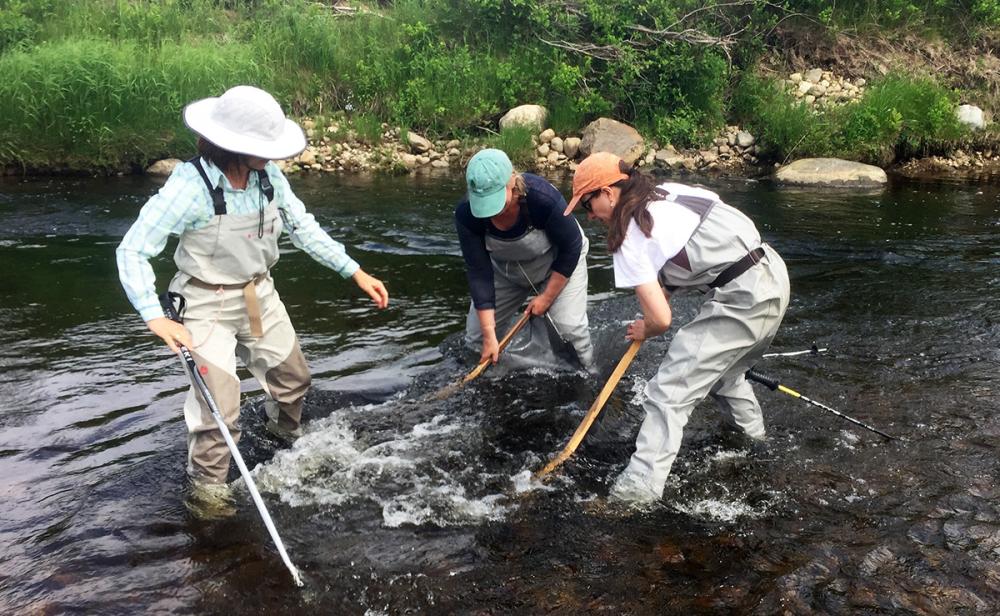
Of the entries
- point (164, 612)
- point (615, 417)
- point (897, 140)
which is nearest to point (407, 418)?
point (615, 417)

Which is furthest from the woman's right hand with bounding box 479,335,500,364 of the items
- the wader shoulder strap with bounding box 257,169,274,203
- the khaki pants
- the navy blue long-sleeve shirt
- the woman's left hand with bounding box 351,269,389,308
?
the wader shoulder strap with bounding box 257,169,274,203

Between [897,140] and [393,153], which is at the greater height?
[897,140]

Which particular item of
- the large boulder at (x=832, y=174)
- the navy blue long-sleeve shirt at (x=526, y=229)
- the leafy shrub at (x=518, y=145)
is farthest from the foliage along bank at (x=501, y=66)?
the navy blue long-sleeve shirt at (x=526, y=229)

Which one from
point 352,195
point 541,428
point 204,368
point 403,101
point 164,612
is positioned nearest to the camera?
point 164,612

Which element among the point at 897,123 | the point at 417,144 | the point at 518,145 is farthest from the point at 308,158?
the point at 897,123

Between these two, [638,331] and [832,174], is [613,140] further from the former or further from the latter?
[638,331]

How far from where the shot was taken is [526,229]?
17.2ft

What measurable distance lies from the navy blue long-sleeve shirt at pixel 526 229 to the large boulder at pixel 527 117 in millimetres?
9894

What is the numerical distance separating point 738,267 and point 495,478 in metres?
1.72

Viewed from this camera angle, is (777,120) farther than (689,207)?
Yes

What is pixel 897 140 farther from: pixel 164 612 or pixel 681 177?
pixel 164 612

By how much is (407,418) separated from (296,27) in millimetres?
12530

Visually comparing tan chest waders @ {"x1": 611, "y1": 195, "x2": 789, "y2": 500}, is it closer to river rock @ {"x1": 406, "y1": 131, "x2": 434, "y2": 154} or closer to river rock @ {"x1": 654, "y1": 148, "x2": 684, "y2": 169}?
river rock @ {"x1": 654, "y1": 148, "x2": 684, "y2": 169}

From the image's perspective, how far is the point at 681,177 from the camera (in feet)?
46.1
